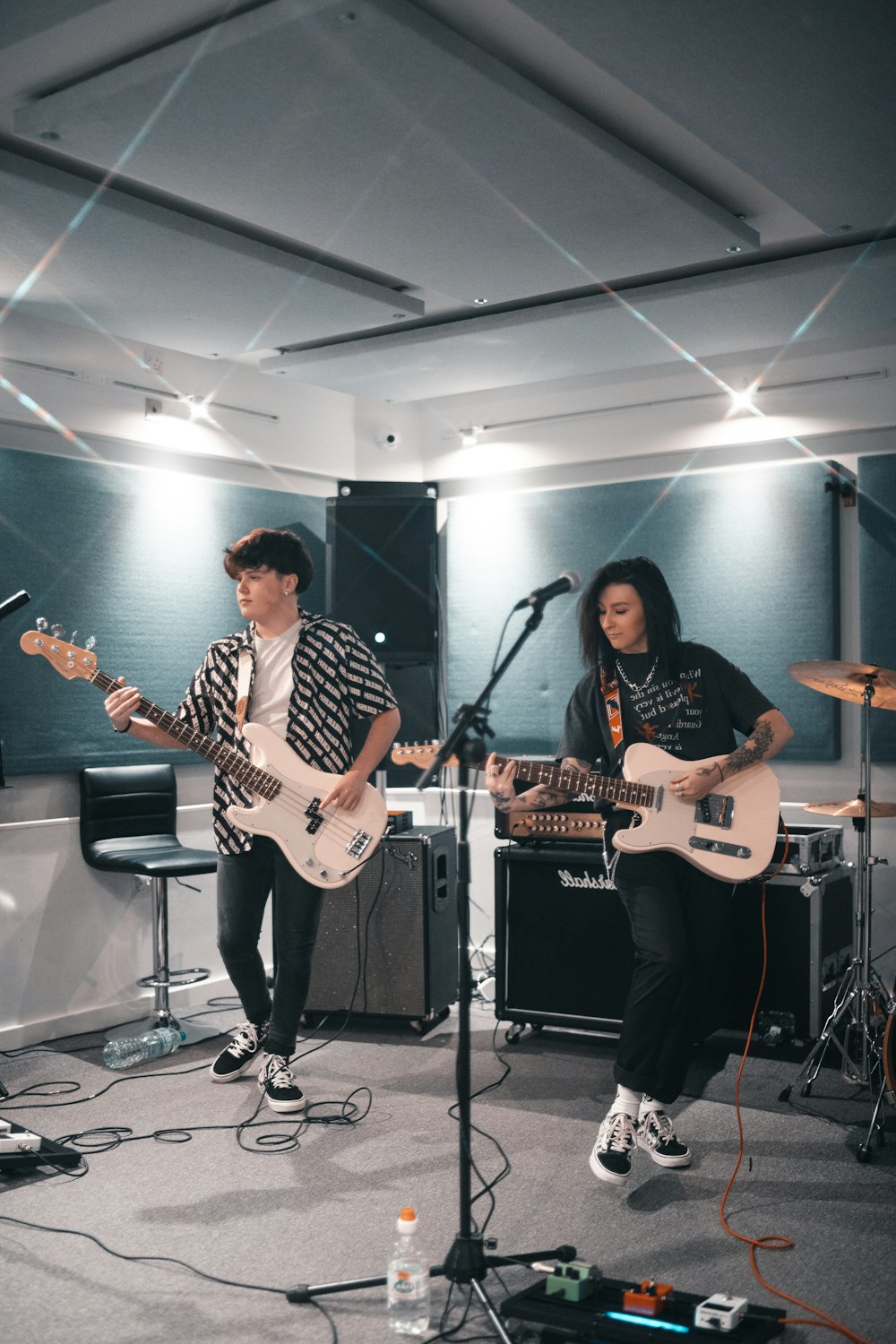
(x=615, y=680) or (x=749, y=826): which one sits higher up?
(x=615, y=680)

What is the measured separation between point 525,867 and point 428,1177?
149cm

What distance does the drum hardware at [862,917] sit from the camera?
11.8 feet

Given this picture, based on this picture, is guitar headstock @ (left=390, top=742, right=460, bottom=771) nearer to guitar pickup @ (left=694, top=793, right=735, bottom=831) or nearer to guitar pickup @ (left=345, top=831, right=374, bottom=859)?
guitar pickup @ (left=345, top=831, right=374, bottom=859)

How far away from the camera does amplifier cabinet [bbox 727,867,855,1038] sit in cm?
423

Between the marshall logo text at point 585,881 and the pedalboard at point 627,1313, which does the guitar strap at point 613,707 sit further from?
the pedalboard at point 627,1313

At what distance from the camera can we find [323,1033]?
4.62 meters

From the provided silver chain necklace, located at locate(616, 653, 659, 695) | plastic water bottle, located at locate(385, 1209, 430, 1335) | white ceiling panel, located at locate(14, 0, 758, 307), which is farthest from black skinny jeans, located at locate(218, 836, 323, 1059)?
white ceiling panel, located at locate(14, 0, 758, 307)

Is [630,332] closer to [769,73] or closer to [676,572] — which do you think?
[676,572]

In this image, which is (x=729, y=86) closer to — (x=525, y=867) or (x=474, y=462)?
(x=525, y=867)

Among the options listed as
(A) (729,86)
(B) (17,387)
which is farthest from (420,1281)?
(B) (17,387)

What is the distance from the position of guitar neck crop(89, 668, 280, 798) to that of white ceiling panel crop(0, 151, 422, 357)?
135 centimetres

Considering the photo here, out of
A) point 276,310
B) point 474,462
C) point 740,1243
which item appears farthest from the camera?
point 474,462

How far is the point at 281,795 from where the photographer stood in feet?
11.9

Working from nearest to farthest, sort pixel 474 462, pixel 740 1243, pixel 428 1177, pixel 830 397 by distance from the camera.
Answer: pixel 740 1243, pixel 428 1177, pixel 830 397, pixel 474 462
